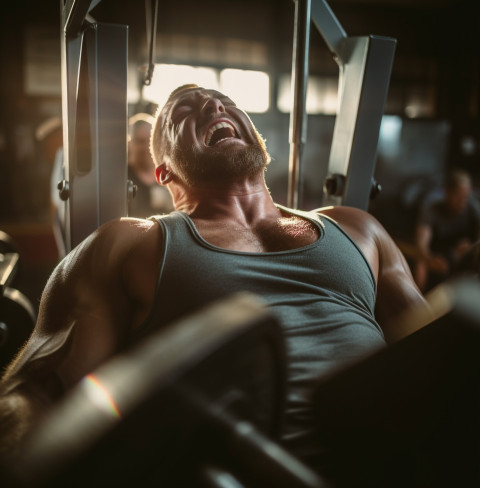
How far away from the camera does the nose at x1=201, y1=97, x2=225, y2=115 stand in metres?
1.32

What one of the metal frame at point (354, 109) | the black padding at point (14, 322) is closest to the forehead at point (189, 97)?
the metal frame at point (354, 109)

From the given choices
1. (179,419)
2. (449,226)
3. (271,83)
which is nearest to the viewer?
(179,419)

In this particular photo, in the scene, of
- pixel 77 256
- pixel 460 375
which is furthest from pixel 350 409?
pixel 77 256

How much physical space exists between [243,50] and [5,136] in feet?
7.93

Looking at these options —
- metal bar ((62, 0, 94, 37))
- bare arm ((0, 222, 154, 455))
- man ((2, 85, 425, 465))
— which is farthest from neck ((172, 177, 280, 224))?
metal bar ((62, 0, 94, 37))

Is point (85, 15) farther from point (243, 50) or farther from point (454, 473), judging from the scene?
point (243, 50)

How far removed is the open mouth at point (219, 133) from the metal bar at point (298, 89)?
15 cm

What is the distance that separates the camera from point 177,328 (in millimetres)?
371

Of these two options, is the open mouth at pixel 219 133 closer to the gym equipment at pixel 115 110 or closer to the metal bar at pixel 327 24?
the gym equipment at pixel 115 110

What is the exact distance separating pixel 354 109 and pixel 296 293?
0.68 metres

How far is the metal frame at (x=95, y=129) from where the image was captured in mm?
1255

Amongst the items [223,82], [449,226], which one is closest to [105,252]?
[449,226]

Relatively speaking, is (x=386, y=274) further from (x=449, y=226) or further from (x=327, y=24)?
(x=449, y=226)

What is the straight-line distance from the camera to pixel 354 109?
1424 millimetres
